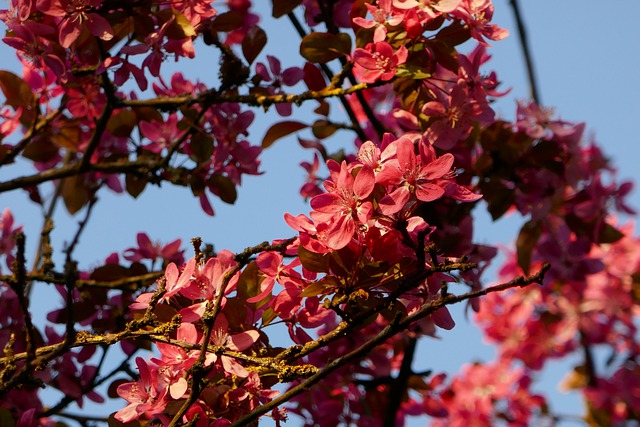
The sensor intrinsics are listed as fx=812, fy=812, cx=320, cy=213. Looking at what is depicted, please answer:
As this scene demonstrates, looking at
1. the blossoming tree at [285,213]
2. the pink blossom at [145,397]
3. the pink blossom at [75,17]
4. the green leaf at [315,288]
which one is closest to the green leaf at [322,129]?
the blossoming tree at [285,213]

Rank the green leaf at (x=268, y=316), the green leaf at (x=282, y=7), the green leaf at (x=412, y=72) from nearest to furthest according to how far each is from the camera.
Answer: the green leaf at (x=268, y=316)
the green leaf at (x=412, y=72)
the green leaf at (x=282, y=7)

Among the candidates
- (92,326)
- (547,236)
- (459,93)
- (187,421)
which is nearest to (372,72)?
(459,93)

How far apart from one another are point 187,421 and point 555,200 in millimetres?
1498

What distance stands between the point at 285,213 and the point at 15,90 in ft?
3.61

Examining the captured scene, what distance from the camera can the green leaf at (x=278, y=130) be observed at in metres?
2.37

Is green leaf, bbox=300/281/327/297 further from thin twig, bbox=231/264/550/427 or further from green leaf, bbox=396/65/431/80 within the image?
green leaf, bbox=396/65/431/80

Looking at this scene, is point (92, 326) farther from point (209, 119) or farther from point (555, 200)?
point (555, 200)

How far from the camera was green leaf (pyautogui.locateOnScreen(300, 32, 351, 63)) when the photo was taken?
6.36ft

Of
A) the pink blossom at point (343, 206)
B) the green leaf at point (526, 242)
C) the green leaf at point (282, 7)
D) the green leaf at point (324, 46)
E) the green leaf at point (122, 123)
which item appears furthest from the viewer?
the green leaf at point (526, 242)

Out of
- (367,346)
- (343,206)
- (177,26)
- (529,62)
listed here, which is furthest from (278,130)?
(529,62)

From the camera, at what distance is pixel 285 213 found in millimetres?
1478

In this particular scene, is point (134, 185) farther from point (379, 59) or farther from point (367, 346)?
point (367, 346)

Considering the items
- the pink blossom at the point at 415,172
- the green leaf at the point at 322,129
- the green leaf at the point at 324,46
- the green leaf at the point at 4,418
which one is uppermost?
the green leaf at the point at 322,129

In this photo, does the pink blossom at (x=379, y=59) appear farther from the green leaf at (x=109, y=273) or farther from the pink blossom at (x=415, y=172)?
the green leaf at (x=109, y=273)
